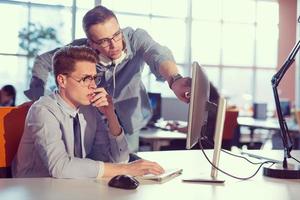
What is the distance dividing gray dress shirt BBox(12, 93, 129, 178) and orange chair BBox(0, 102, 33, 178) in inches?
1.4

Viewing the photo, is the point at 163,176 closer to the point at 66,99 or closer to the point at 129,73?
the point at 66,99

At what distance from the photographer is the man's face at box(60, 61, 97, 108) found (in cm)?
198

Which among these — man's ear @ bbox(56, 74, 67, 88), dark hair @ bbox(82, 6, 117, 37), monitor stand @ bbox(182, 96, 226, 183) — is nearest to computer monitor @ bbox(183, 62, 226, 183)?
monitor stand @ bbox(182, 96, 226, 183)

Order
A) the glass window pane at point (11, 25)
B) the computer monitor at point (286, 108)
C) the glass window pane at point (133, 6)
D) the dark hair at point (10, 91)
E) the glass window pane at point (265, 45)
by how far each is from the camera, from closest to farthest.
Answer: the dark hair at point (10, 91) < the computer monitor at point (286, 108) < the glass window pane at point (11, 25) < the glass window pane at point (133, 6) < the glass window pane at point (265, 45)

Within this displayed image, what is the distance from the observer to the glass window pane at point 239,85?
36.4 feet

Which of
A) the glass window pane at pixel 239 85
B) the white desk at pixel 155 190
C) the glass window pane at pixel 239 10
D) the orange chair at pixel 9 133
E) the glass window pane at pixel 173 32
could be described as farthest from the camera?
the glass window pane at pixel 239 10

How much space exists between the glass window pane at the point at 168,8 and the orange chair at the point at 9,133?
8.72m

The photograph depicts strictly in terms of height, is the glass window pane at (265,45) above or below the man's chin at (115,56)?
above

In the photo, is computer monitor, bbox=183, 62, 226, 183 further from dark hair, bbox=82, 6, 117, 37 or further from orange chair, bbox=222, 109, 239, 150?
orange chair, bbox=222, 109, 239, 150

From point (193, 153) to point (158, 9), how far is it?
27.4 ft

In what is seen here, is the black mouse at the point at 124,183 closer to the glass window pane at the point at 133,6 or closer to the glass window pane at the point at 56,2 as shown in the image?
the glass window pane at the point at 56,2

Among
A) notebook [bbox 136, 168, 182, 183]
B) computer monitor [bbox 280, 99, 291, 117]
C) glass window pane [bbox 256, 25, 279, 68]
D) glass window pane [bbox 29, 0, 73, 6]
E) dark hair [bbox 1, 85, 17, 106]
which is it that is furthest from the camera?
glass window pane [bbox 256, 25, 279, 68]

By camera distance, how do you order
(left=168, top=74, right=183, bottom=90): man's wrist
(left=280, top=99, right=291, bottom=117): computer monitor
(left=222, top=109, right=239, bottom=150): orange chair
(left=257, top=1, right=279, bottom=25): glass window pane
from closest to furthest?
(left=168, top=74, right=183, bottom=90): man's wrist → (left=222, top=109, right=239, bottom=150): orange chair → (left=280, top=99, right=291, bottom=117): computer monitor → (left=257, top=1, right=279, bottom=25): glass window pane

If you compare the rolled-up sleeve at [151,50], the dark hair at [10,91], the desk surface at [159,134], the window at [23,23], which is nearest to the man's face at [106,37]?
the rolled-up sleeve at [151,50]
